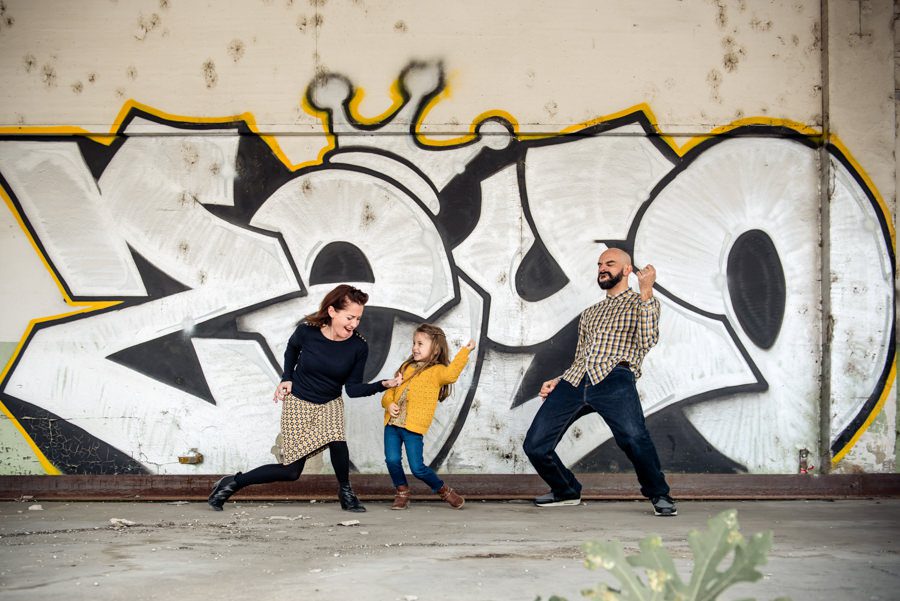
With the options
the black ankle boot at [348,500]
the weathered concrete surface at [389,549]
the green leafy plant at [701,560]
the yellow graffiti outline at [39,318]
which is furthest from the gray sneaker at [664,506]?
the green leafy plant at [701,560]

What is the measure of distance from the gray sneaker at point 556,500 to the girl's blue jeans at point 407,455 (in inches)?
30.2

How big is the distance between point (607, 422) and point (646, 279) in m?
1.02

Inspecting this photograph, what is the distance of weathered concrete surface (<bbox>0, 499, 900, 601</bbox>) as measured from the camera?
14.3 ft

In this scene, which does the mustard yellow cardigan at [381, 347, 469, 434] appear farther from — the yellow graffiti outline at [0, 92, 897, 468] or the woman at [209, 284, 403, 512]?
the yellow graffiti outline at [0, 92, 897, 468]

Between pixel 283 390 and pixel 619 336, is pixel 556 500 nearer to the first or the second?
pixel 619 336

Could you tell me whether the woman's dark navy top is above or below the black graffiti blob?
below

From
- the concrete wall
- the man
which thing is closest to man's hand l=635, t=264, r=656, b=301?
the man

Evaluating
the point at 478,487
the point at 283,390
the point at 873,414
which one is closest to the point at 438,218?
the point at 283,390

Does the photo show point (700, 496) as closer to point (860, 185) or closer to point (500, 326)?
point (500, 326)

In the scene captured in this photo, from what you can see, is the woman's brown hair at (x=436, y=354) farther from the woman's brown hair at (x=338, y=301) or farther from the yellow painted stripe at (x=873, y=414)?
the yellow painted stripe at (x=873, y=414)

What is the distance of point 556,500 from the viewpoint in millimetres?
7266

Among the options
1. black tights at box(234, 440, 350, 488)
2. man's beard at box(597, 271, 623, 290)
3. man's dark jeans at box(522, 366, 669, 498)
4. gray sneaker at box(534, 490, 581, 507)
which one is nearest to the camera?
man's dark jeans at box(522, 366, 669, 498)

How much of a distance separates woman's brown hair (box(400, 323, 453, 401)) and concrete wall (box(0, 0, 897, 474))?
2.12 ft

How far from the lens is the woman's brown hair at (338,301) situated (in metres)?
6.86
